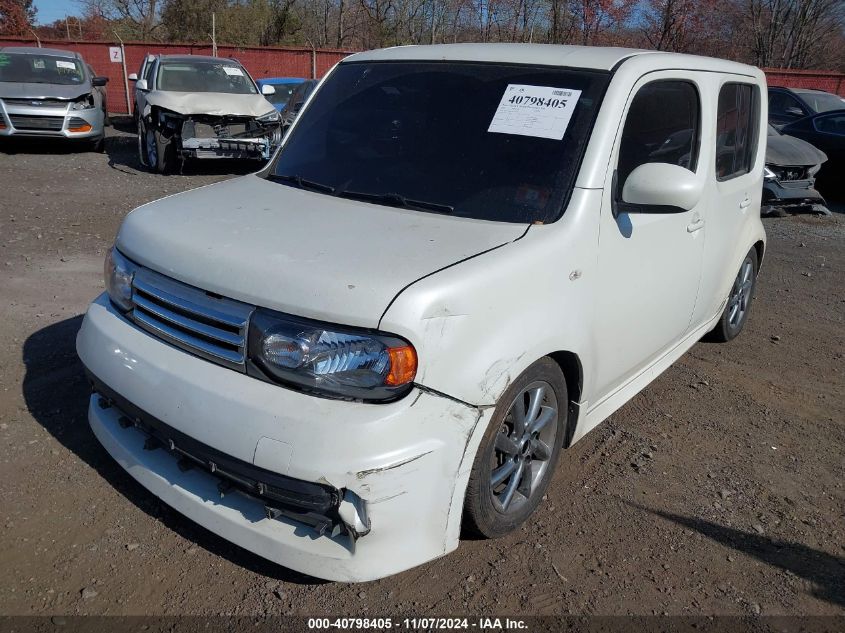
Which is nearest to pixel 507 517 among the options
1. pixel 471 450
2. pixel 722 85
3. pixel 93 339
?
pixel 471 450

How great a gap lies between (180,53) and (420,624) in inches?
973

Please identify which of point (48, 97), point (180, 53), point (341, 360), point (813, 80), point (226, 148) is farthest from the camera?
point (813, 80)

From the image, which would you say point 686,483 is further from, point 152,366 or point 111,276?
point 111,276

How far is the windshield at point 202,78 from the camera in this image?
11984mm

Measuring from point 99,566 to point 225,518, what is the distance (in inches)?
23.3

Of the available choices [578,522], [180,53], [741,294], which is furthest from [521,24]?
[578,522]

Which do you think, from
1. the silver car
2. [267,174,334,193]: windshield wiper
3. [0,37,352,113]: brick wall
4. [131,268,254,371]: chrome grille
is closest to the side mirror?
[267,174,334,193]: windshield wiper

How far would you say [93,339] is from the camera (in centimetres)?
284

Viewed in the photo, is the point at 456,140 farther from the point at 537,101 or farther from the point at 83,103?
the point at 83,103

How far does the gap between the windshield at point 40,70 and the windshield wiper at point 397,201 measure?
11.8 metres

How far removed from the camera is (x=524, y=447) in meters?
2.86

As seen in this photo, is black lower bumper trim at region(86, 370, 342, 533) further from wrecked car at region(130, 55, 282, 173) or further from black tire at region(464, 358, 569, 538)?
wrecked car at region(130, 55, 282, 173)

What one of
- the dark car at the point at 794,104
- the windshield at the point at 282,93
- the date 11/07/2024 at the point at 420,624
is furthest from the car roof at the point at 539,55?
the windshield at the point at 282,93

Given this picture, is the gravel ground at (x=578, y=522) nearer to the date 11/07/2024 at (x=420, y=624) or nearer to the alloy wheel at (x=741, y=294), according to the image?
the date 11/07/2024 at (x=420, y=624)
